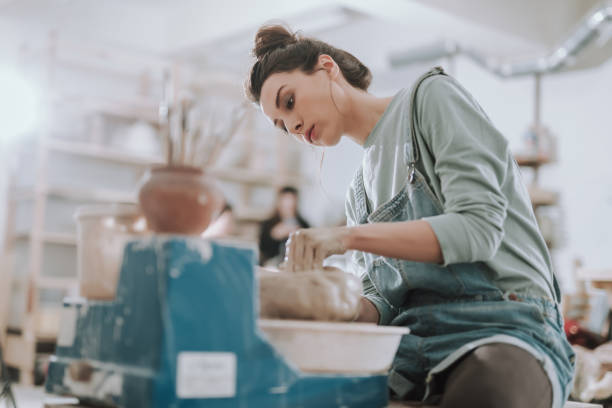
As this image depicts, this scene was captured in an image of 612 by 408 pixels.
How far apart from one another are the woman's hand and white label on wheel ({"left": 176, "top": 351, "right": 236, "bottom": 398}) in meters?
0.23

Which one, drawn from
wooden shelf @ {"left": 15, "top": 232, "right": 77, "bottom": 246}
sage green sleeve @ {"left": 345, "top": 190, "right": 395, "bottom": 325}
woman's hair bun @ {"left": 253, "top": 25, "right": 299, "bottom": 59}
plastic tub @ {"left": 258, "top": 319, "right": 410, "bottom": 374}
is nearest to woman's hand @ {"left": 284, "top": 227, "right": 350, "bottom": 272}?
plastic tub @ {"left": 258, "top": 319, "right": 410, "bottom": 374}

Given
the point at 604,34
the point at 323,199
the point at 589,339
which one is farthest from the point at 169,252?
the point at 323,199

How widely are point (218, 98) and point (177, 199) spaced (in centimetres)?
637

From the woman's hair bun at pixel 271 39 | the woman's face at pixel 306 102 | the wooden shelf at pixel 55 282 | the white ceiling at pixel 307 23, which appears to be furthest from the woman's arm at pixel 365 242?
the wooden shelf at pixel 55 282

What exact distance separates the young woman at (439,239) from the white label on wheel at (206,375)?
243 mm

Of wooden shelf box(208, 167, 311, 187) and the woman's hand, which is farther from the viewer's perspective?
wooden shelf box(208, 167, 311, 187)

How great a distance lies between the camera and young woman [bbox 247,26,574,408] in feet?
3.45

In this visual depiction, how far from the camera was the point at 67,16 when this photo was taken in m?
6.69

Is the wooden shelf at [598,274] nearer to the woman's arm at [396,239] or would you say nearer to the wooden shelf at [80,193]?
the woman's arm at [396,239]

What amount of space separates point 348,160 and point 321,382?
6.67 m

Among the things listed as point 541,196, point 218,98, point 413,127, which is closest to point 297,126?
point 413,127

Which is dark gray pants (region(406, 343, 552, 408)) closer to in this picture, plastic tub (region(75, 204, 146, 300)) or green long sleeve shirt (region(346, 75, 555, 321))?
green long sleeve shirt (region(346, 75, 555, 321))

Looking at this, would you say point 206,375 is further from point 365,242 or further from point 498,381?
point 498,381

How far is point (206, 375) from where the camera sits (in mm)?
827
